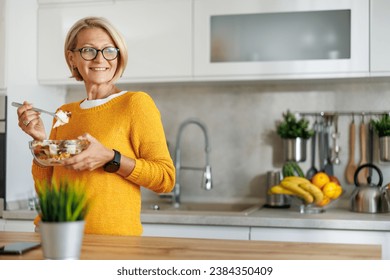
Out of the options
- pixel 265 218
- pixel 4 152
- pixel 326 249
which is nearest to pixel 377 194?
pixel 265 218

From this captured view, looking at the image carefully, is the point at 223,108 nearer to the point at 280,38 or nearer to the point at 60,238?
the point at 280,38

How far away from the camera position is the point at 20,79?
295cm

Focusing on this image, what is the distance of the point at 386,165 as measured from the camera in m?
3.00

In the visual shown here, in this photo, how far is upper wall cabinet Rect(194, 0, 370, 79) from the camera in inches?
108

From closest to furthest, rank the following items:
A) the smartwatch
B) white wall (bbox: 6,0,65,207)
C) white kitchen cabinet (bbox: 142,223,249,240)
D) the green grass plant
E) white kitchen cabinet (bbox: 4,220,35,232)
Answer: the green grass plant
the smartwatch
white kitchen cabinet (bbox: 142,223,249,240)
white kitchen cabinet (bbox: 4,220,35,232)
white wall (bbox: 6,0,65,207)

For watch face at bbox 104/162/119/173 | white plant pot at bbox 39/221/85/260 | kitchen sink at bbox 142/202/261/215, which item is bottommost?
kitchen sink at bbox 142/202/261/215

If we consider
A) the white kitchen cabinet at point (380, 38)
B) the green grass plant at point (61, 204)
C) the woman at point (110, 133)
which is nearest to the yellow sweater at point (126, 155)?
the woman at point (110, 133)

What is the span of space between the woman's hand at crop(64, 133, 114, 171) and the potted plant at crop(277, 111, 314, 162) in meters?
1.65

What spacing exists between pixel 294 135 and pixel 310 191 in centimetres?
41

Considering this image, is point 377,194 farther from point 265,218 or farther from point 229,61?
point 229,61

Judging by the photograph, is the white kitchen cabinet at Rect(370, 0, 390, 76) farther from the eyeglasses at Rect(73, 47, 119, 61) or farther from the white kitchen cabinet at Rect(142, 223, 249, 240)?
the eyeglasses at Rect(73, 47, 119, 61)

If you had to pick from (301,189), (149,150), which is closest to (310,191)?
(301,189)

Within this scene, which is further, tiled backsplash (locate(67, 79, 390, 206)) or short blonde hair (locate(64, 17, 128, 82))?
tiled backsplash (locate(67, 79, 390, 206))

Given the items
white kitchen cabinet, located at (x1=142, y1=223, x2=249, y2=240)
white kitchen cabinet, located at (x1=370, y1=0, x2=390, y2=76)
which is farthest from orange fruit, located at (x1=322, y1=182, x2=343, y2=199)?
white kitchen cabinet, located at (x1=370, y1=0, x2=390, y2=76)
